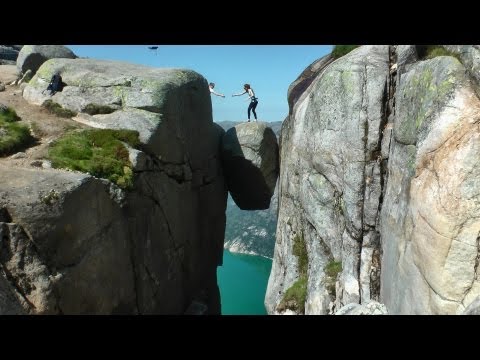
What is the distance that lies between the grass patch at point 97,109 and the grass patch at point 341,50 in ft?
43.7

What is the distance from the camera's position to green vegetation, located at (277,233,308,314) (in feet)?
71.5

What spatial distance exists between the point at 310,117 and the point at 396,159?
8.16m

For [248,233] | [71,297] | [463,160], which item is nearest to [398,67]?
[463,160]

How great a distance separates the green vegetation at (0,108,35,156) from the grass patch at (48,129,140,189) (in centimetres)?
128

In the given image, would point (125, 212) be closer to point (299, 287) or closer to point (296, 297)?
point (296, 297)

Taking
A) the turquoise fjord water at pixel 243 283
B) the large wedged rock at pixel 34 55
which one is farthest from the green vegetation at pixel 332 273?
the turquoise fjord water at pixel 243 283

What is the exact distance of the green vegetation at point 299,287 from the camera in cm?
2178

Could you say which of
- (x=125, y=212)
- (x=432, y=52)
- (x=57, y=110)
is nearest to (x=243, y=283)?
(x=57, y=110)

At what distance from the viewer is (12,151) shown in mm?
18125

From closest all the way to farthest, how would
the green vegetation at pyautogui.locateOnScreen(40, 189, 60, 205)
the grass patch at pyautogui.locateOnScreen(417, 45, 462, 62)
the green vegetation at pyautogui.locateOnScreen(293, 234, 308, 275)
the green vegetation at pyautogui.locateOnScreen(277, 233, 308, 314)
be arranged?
the grass patch at pyautogui.locateOnScreen(417, 45, 462, 62) → the green vegetation at pyautogui.locateOnScreen(40, 189, 60, 205) → the green vegetation at pyautogui.locateOnScreen(277, 233, 308, 314) → the green vegetation at pyautogui.locateOnScreen(293, 234, 308, 275)

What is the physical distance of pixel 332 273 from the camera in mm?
20031

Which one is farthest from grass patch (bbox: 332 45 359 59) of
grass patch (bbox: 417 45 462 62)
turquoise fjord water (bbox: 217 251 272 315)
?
turquoise fjord water (bbox: 217 251 272 315)

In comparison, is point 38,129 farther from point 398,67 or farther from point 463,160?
point 463,160

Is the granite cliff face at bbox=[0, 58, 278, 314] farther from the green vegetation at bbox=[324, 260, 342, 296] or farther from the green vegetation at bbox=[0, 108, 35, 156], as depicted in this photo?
the green vegetation at bbox=[324, 260, 342, 296]
